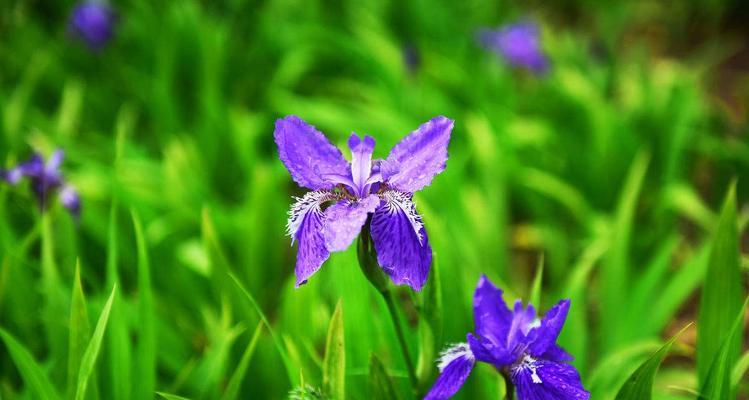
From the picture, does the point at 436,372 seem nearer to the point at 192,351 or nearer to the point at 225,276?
the point at 225,276

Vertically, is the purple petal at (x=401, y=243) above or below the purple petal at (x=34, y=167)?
below

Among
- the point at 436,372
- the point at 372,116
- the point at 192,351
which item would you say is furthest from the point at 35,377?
the point at 372,116

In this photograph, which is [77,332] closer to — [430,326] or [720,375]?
[430,326]

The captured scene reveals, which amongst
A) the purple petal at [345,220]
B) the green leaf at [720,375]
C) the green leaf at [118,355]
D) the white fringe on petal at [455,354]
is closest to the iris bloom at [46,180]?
the green leaf at [118,355]

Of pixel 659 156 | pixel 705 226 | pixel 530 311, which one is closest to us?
pixel 530 311

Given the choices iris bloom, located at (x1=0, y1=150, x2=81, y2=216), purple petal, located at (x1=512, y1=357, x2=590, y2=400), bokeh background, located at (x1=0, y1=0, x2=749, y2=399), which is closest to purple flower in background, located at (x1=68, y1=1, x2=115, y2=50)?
bokeh background, located at (x1=0, y1=0, x2=749, y2=399)

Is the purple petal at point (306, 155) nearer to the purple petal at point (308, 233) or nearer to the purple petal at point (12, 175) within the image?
the purple petal at point (308, 233)

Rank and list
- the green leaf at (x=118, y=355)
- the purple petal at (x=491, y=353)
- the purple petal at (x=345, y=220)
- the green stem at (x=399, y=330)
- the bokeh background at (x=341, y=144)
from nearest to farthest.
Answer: the purple petal at (x=345, y=220) < the purple petal at (x=491, y=353) < the green stem at (x=399, y=330) < the green leaf at (x=118, y=355) < the bokeh background at (x=341, y=144)
